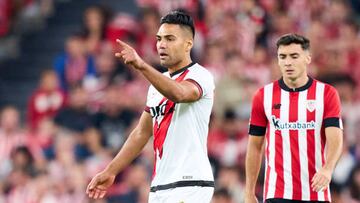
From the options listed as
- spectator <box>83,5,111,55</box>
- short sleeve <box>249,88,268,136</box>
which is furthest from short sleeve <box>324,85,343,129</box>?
spectator <box>83,5,111,55</box>

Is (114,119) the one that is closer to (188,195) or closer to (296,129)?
(296,129)

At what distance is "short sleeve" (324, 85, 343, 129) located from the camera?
875 centimetres

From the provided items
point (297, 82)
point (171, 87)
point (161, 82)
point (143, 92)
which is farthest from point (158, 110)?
point (143, 92)

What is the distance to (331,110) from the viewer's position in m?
8.82

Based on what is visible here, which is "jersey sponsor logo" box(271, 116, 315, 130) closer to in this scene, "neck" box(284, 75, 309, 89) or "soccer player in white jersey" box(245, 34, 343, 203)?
"soccer player in white jersey" box(245, 34, 343, 203)

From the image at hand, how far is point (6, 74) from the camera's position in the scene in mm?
19547

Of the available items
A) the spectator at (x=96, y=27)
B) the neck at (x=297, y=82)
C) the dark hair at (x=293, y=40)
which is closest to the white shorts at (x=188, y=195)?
the neck at (x=297, y=82)

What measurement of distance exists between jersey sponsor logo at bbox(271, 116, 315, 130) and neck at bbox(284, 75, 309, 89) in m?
0.31

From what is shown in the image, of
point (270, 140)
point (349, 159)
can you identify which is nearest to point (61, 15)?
point (349, 159)

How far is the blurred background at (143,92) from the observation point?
1388 cm

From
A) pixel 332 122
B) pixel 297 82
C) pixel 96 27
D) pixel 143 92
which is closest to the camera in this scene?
pixel 332 122

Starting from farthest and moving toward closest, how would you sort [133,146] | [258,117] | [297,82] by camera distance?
[258,117], [297,82], [133,146]

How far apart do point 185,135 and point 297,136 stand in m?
1.05

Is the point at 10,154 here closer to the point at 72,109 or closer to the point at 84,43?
the point at 72,109
